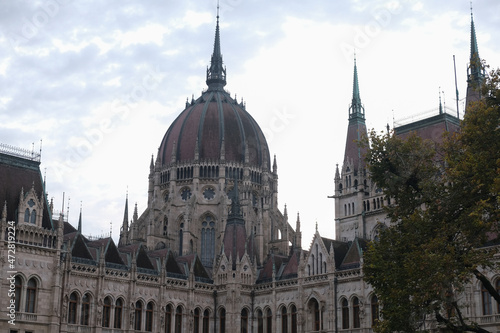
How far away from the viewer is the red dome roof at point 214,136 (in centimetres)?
8406

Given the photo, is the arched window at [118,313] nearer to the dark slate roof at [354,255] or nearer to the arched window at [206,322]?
the arched window at [206,322]

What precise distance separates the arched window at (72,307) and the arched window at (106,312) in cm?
248

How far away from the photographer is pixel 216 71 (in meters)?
94.6

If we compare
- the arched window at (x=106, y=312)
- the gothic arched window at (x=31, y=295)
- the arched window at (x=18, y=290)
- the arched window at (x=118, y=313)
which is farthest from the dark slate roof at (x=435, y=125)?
the arched window at (x=18, y=290)

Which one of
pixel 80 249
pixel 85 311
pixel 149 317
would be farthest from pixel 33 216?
pixel 149 317

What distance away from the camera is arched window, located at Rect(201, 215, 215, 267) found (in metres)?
80.3

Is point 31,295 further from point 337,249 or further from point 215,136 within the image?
point 215,136

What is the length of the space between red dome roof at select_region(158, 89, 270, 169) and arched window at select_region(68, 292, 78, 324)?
30.9 metres

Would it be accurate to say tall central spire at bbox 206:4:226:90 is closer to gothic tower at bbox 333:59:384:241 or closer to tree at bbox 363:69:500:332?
gothic tower at bbox 333:59:384:241

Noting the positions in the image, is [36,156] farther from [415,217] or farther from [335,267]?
[415,217]

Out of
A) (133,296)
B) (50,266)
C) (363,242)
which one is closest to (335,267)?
(363,242)

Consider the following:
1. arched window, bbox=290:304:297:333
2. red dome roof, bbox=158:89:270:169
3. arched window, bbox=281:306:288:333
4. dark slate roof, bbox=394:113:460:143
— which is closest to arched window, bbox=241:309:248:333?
arched window, bbox=281:306:288:333

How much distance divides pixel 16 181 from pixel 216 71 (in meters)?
45.1

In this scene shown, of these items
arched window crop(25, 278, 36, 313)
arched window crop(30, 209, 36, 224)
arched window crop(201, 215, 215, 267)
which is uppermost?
arched window crop(201, 215, 215, 267)
